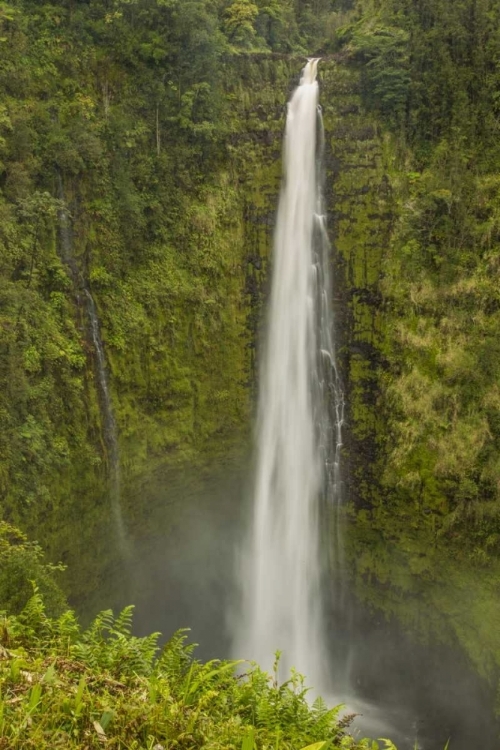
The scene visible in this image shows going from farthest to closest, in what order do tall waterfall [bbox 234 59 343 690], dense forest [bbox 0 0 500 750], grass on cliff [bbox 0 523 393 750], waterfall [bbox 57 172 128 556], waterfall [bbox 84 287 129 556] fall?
tall waterfall [bbox 234 59 343 690] < waterfall [bbox 84 287 129 556] < waterfall [bbox 57 172 128 556] < dense forest [bbox 0 0 500 750] < grass on cliff [bbox 0 523 393 750]

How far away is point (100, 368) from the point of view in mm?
13117

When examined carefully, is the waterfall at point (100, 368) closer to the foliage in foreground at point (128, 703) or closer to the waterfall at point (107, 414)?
the waterfall at point (107, 414)

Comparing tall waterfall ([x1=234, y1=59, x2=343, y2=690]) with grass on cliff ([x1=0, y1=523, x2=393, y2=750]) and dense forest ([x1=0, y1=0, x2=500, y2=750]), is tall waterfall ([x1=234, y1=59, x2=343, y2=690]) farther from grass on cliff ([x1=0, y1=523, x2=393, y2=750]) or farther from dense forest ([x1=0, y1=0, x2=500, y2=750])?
grass on cliff ([x1=0, y1=523, x2=393, y2=750])

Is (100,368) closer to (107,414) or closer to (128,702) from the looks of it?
(107,414)

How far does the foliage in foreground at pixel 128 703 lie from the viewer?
292 cm

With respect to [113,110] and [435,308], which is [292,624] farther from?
[113,110]

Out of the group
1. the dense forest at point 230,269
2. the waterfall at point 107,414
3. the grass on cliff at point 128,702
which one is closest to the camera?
the grass on cliff at point 128,702

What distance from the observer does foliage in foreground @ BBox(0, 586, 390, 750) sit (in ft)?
9.57

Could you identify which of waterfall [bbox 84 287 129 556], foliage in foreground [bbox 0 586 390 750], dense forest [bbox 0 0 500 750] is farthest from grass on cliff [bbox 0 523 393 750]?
waterfall [bbox 84 287 129 556]

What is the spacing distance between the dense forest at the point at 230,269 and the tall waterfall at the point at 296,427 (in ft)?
1.64

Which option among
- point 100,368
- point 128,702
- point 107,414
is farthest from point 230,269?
point 128,702

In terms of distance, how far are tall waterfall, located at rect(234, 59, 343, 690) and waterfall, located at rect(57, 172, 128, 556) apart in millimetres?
4096

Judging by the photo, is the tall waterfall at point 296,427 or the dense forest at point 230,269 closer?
the dense forest at point 230,269

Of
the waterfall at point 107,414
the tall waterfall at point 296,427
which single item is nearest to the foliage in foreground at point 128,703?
the waterfall at point 107,414
